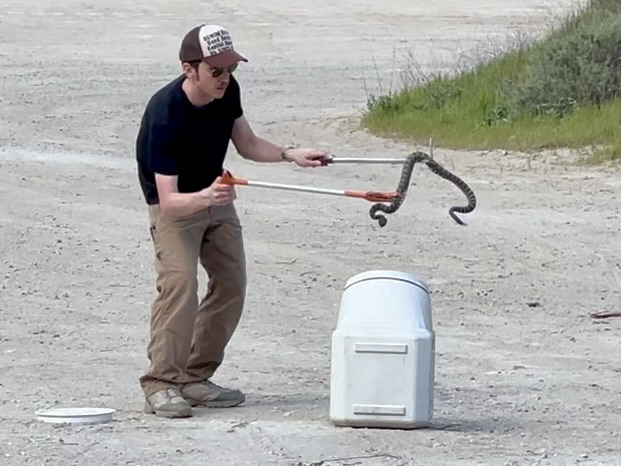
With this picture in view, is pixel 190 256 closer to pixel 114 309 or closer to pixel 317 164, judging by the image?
pixel 317 164

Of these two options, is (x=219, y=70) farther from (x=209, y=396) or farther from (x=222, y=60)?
(x=209, y=396)

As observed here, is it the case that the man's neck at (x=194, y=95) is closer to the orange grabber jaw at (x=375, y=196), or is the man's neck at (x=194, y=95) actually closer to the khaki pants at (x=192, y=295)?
the khaki pants at (x=192, y=295)

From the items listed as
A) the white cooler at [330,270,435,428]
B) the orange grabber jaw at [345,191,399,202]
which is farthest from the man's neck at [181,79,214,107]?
the white cooler at [330,270,435,428]

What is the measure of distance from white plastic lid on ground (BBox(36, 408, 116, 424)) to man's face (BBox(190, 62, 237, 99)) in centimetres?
147

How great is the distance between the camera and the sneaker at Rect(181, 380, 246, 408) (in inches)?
300

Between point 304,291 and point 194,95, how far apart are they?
3424 millimetres

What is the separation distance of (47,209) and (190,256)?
5976mm

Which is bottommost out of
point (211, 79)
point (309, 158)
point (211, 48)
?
point (309, 158)

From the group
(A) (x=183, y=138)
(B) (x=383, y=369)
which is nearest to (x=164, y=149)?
(A) (x=183, y=138)

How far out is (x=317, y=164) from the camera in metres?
7.39

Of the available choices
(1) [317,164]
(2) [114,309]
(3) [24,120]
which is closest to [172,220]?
(1) [317,164]

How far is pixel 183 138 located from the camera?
723 cm

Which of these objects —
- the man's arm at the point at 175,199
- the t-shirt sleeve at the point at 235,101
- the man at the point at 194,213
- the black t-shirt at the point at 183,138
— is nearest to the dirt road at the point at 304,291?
the man at the point at 194,213

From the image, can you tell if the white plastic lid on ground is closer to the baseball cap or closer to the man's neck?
the man's neck
